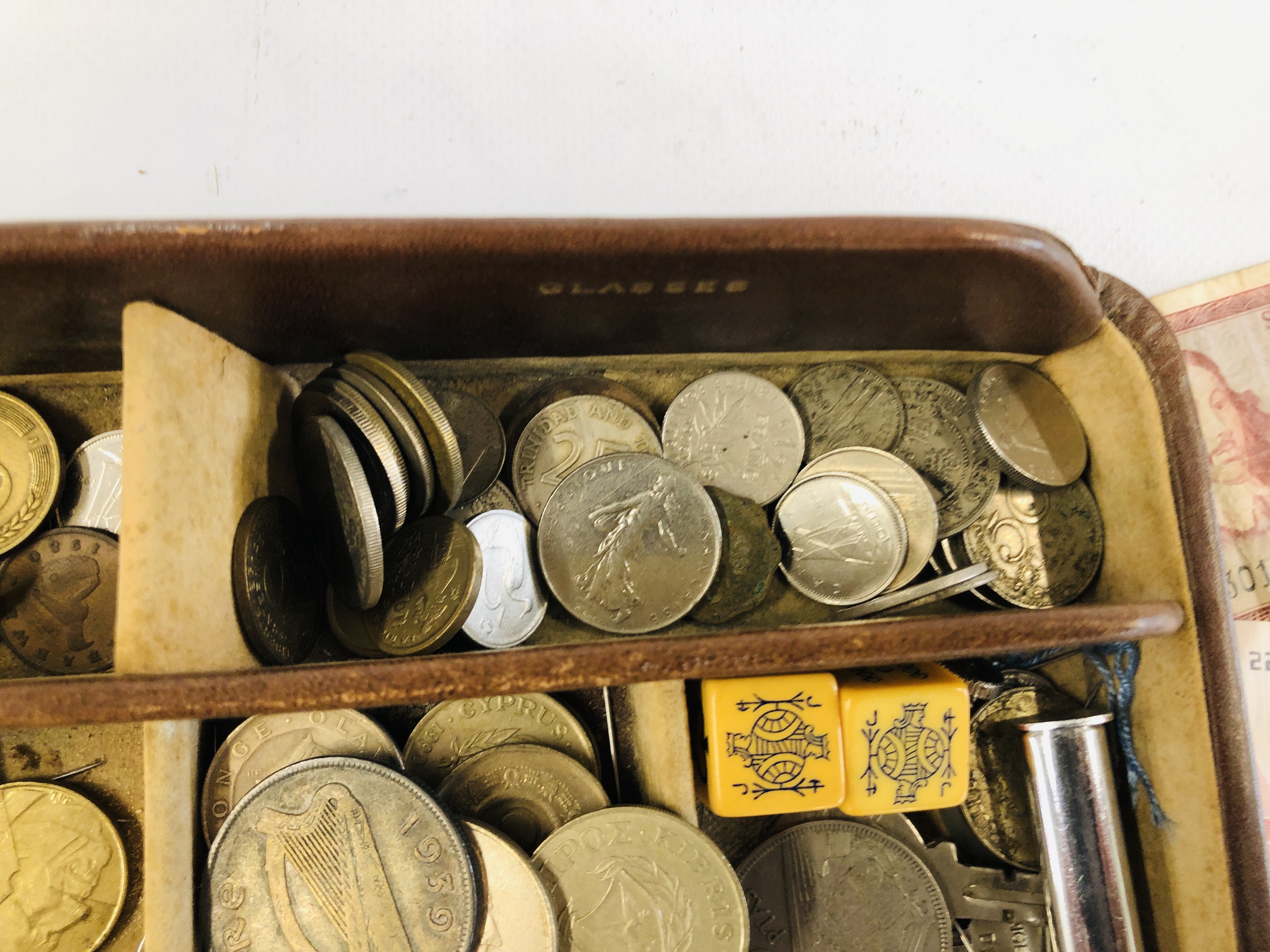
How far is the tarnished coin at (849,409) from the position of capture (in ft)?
3.87

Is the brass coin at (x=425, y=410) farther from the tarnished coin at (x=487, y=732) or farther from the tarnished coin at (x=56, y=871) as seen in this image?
the tarnished coin at (x=56, y=871)

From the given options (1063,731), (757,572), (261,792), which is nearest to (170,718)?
(261,792)

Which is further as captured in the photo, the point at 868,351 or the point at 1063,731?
the point at 868,351

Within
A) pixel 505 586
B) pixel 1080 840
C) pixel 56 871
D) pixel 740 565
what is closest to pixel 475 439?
pixel 505 586

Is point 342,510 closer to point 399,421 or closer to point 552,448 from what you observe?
point 399,421

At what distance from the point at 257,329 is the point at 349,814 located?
630mm

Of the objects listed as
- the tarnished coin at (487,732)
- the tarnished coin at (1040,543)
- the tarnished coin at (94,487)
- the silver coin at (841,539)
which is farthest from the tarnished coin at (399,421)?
the tarnished coin at (1040,543)

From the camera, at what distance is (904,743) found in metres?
0.93

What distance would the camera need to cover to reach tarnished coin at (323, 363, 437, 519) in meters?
0.94

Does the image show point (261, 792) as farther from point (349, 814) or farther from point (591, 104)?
point (591, 104)

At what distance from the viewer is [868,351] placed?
3.90ft

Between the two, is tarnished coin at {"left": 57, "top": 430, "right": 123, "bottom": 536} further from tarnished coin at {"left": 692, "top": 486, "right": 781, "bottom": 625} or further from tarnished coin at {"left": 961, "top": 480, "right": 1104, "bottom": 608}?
tarnished coin at {"left": 961, "top": 480, "right": 1104, "bottom": 608}

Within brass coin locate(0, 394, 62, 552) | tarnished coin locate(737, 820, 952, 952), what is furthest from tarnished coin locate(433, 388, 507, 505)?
Answer: tarnished coin locate(737, 820, 952, 952)

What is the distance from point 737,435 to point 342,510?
587 millimetres
